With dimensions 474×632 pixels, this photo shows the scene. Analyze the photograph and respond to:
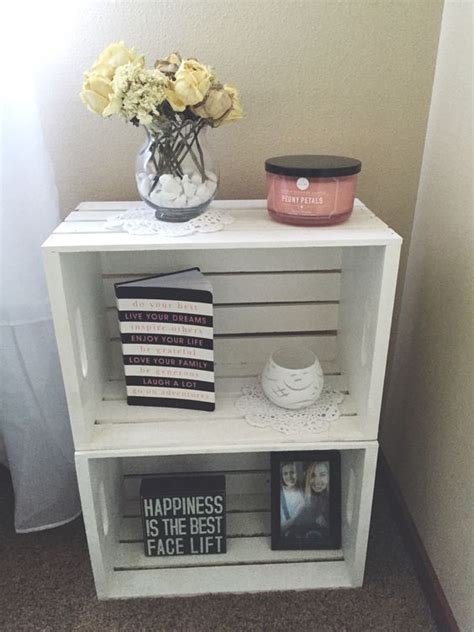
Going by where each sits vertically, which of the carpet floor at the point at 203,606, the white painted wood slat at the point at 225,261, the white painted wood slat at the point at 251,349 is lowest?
the carpet floor at the point at 203,606

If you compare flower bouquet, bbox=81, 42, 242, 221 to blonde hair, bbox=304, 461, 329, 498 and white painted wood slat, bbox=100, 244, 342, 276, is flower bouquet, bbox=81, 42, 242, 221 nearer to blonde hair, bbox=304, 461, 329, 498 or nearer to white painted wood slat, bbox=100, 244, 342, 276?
white painted wood slat, bbox=100, 244, 342, 276

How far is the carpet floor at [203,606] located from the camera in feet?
3.85

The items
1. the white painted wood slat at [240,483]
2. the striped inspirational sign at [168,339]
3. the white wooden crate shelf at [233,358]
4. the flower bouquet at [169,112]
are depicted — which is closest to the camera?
the flower bouquet at [169,112]

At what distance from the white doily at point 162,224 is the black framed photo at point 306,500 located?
551mm

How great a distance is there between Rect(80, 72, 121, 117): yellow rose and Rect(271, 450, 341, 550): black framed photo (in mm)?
785

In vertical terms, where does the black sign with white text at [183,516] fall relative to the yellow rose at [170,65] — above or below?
below

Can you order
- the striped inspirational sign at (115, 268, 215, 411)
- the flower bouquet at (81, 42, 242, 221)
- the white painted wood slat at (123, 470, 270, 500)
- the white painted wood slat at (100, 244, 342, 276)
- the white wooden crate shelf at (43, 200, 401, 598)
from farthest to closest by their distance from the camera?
the white painted wood slat at (123, 470, 270, 500)
the white painted wood slat at (100, 244, 342, 276)
the striped inspirational sign at (115, 268, 215, 411)
the white wooden crate shelf at (43, 200, 401, 598)
the flower bouquet at (81, 42, 242, 221)

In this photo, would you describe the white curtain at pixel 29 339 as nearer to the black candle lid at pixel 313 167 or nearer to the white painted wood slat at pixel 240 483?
the white painted wood slat at pixel 240 483

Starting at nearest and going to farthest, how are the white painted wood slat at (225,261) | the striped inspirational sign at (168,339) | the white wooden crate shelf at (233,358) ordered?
the white wooden crate shelf at (233,358)
the striped inspirational sign at (168,339)
the white painted wood slat at (225,261)

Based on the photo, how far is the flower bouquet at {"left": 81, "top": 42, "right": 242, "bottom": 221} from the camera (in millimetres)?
872

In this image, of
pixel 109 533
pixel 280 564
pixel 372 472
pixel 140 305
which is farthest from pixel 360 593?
pixel 140 305

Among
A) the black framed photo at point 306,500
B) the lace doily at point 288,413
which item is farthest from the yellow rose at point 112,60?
the black framed photo at point 306,500

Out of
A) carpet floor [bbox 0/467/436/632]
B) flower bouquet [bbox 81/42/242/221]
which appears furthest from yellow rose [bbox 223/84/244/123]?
carpet floor [bbox 0/467/436/632]

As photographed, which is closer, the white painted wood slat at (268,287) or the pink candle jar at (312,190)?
the pink candle jar at (312,190)
